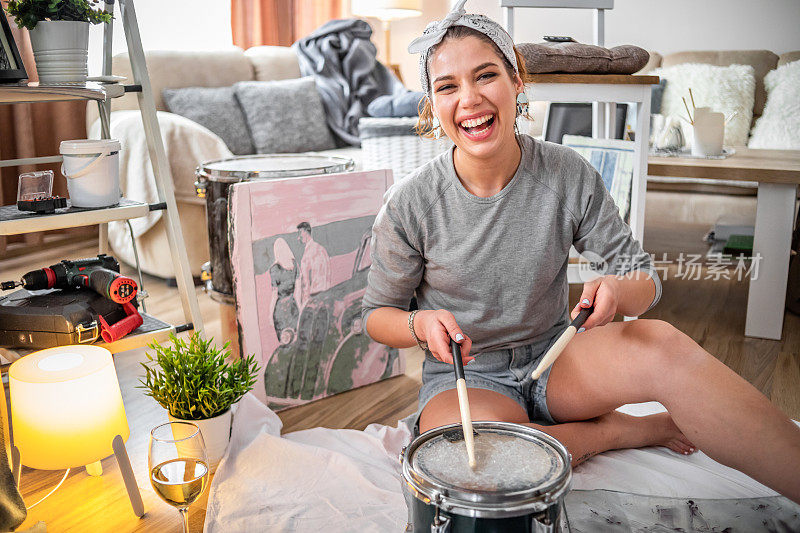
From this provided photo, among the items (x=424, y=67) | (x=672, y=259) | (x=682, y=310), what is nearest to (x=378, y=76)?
(x=672, y=259)

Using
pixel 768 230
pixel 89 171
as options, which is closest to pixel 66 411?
pixel 89 171

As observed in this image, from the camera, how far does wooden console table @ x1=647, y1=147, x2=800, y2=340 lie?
→ 229cm

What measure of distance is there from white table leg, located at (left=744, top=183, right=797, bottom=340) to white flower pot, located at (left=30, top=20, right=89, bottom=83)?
199 centimetres

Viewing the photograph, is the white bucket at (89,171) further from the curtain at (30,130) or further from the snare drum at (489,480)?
the curtain at (30,130)

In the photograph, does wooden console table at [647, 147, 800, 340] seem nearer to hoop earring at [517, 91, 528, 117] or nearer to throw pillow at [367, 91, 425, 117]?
hoop earring at [517, 91, 528, 117]

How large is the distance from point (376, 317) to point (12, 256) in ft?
8.28

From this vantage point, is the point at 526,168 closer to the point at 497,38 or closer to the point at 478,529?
the point at 497,38

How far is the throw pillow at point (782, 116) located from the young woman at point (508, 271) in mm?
2870

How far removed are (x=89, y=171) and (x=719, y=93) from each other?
346 cm

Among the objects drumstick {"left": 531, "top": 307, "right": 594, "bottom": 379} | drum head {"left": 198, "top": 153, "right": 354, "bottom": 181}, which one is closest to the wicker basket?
drum head {"left": 198, "top": 153, "right": 354, "bottom": 181}

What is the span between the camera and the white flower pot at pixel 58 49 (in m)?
1.57

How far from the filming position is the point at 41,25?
157cm

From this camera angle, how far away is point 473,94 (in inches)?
49.9

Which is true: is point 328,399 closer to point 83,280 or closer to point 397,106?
point 83,280
